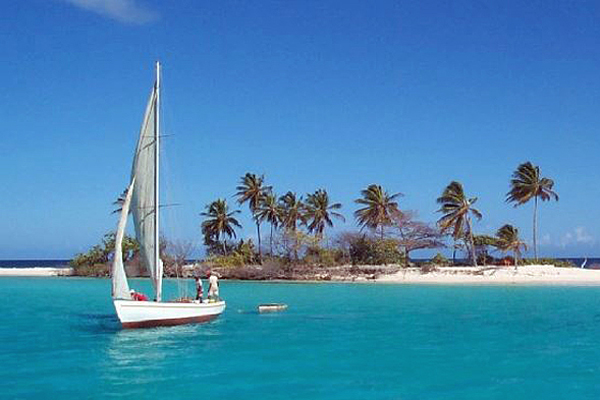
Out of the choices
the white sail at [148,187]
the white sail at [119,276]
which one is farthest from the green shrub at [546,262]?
the white sail at [119,276]

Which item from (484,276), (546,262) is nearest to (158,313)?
(484,276)

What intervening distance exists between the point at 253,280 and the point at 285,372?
56077mm

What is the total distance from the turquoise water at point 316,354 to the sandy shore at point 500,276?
79.2ft

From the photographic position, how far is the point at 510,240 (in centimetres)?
7038

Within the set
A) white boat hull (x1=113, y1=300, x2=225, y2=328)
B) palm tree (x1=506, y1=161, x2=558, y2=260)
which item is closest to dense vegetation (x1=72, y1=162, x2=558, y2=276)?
palm tree (x1=506, y1=161, x2=558, y2=260)

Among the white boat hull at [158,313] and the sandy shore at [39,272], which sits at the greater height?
the white boat hull at [158,313]

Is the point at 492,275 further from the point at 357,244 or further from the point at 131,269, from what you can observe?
the point at 131,269

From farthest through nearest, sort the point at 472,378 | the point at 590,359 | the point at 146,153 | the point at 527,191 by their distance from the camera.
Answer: the point at 527,191
the point at 146,153
the point at 590,359
the point at 472,378

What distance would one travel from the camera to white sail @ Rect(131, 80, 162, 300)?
3141 cm

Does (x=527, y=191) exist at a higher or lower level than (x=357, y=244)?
higher

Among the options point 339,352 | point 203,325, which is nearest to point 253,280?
point 203,325

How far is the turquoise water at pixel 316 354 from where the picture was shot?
1806 centimetres

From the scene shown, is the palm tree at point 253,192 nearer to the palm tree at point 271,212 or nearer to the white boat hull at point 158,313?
the palm tree at point 271,212

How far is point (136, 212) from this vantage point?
3180cm
